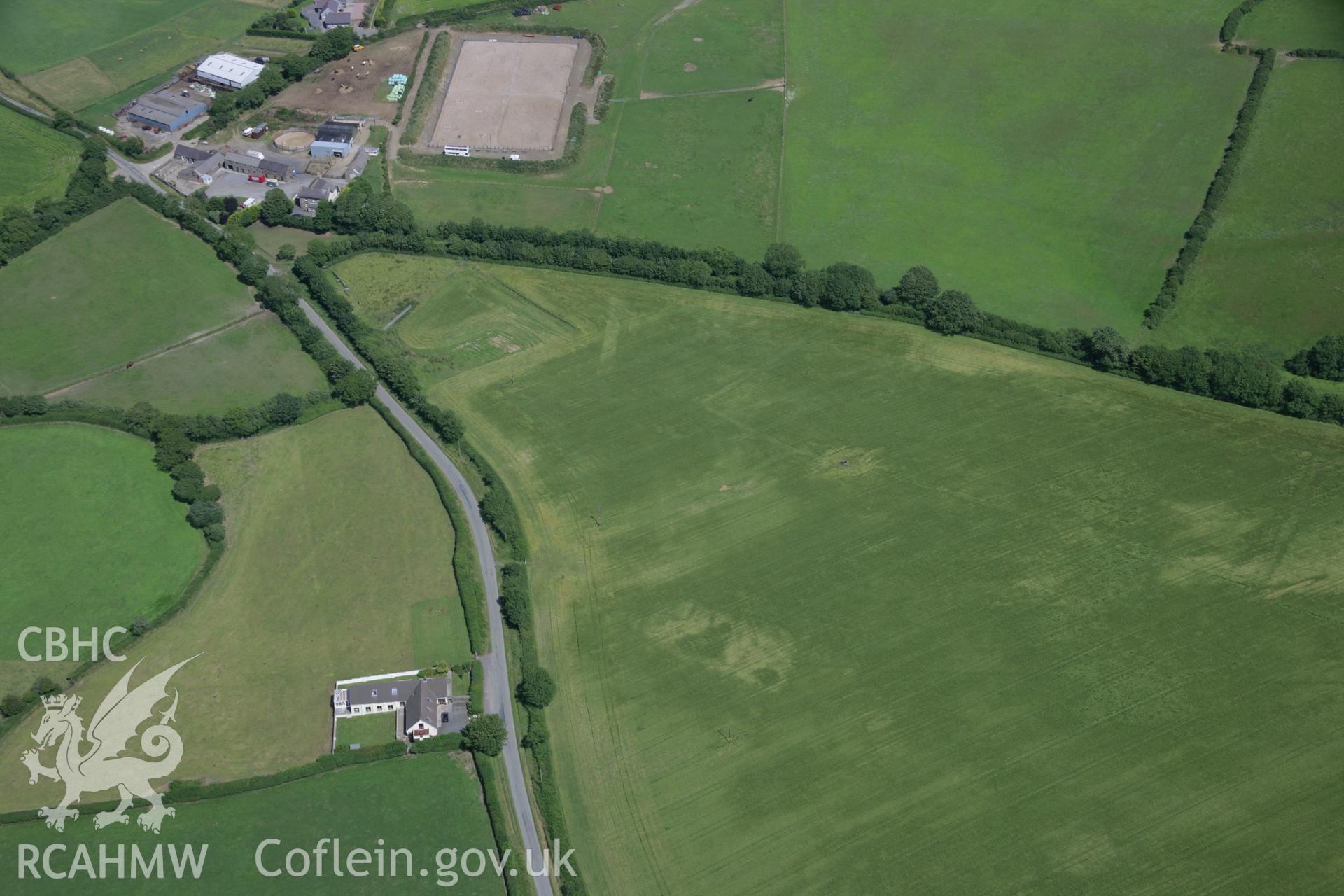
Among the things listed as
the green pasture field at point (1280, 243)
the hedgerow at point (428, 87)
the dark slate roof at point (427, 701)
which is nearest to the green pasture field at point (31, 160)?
the hedgerow at point (428, 87)

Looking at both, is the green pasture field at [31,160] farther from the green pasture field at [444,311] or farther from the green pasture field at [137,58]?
the green pasture field at [444,311]

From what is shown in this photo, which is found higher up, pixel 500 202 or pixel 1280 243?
pixel 1280 243

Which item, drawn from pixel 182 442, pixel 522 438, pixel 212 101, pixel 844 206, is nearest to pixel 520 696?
pixel 522 438

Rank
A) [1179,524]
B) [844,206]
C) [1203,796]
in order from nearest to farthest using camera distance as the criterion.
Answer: [1203,796] → [1179,524] → [844,206]

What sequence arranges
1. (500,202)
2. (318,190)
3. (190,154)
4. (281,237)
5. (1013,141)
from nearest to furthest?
1. (281,237)
2. (318,190)
3. (500,202)
4. (190,154)
5. (1013,141)

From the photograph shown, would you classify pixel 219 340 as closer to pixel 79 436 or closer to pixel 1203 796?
pixel 79 436

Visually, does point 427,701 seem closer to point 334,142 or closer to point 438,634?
point 438,634

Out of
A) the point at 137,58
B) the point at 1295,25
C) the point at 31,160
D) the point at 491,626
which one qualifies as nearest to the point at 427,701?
the point at 491,626
